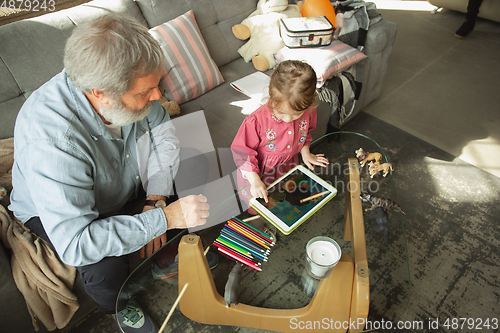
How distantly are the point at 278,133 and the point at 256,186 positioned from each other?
0.25m

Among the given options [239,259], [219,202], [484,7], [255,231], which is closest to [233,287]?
[239,259]

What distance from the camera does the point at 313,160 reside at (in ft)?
4.13

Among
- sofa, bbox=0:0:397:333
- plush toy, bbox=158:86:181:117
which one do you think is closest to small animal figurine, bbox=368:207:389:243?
sofa, bbox=0:0:397:333


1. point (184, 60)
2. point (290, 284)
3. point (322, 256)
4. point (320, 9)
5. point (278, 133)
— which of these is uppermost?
point (320, 9)

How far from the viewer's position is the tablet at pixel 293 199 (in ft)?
3.28

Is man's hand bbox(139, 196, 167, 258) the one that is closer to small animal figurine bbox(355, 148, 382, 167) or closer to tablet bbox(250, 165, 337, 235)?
tablet bbox(250, 165, 337, 235)

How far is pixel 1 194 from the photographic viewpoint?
1.10 m

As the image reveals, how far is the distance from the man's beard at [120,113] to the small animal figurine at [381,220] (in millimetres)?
887

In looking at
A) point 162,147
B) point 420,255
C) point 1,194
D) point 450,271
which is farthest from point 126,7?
point 450,271

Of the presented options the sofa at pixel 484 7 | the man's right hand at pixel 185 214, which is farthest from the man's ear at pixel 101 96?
the sofa at pixel 484 7

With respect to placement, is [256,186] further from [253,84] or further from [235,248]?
[253,84]

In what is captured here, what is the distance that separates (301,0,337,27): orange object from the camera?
1.90 metres

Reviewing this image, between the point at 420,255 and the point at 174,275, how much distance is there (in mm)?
1134

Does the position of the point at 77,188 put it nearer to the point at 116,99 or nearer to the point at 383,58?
the point at 116,99
